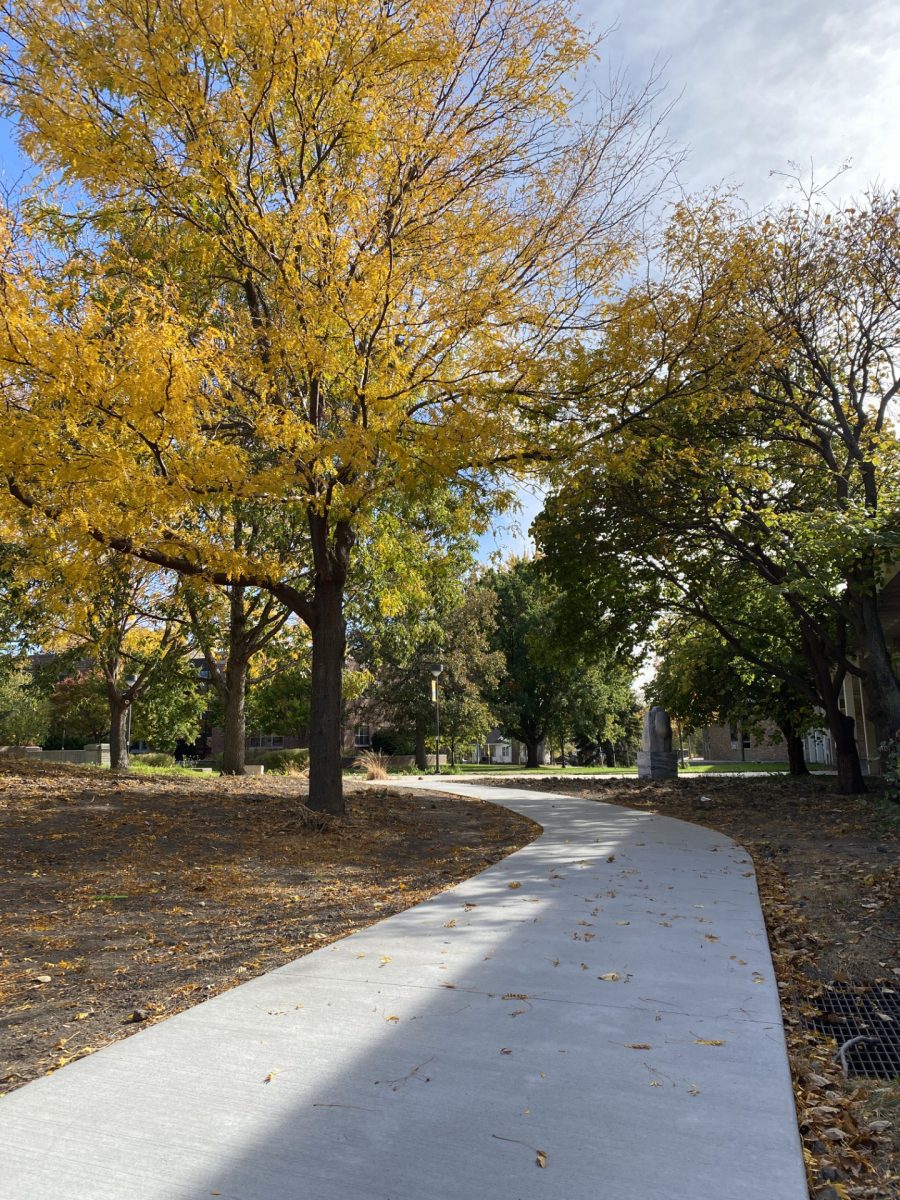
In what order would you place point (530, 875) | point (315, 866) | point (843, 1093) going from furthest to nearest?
1. point (315, 866)
2. point (530, 875)
3. point (843, 1093)

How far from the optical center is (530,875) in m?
7.77

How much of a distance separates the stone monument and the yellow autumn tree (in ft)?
39.5

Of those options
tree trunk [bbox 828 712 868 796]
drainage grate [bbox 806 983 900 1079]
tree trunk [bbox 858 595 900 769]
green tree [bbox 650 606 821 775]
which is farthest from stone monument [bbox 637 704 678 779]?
drainage grate [bbox 806 983 900 1079]

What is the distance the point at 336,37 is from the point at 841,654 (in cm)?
1265

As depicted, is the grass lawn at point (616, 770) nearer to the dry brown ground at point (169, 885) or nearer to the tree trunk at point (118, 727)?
the tree trunk at point (118, 727)

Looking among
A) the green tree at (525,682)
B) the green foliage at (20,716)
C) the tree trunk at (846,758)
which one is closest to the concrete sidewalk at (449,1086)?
the tree trunk at (846,758)

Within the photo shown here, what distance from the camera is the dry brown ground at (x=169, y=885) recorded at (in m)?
4.43

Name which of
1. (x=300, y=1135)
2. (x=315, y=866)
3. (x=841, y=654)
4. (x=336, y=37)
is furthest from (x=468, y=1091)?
(x=841, y=654)

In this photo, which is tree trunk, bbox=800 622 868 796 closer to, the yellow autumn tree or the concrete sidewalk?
the yellow autumn tree

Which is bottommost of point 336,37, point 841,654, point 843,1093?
point 843,1093

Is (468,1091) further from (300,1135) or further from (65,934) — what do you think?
(65,934)

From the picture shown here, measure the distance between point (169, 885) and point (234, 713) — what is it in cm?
1270

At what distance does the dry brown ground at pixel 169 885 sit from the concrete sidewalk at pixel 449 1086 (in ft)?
1.46

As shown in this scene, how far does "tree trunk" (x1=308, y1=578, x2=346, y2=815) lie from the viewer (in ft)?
35.2
